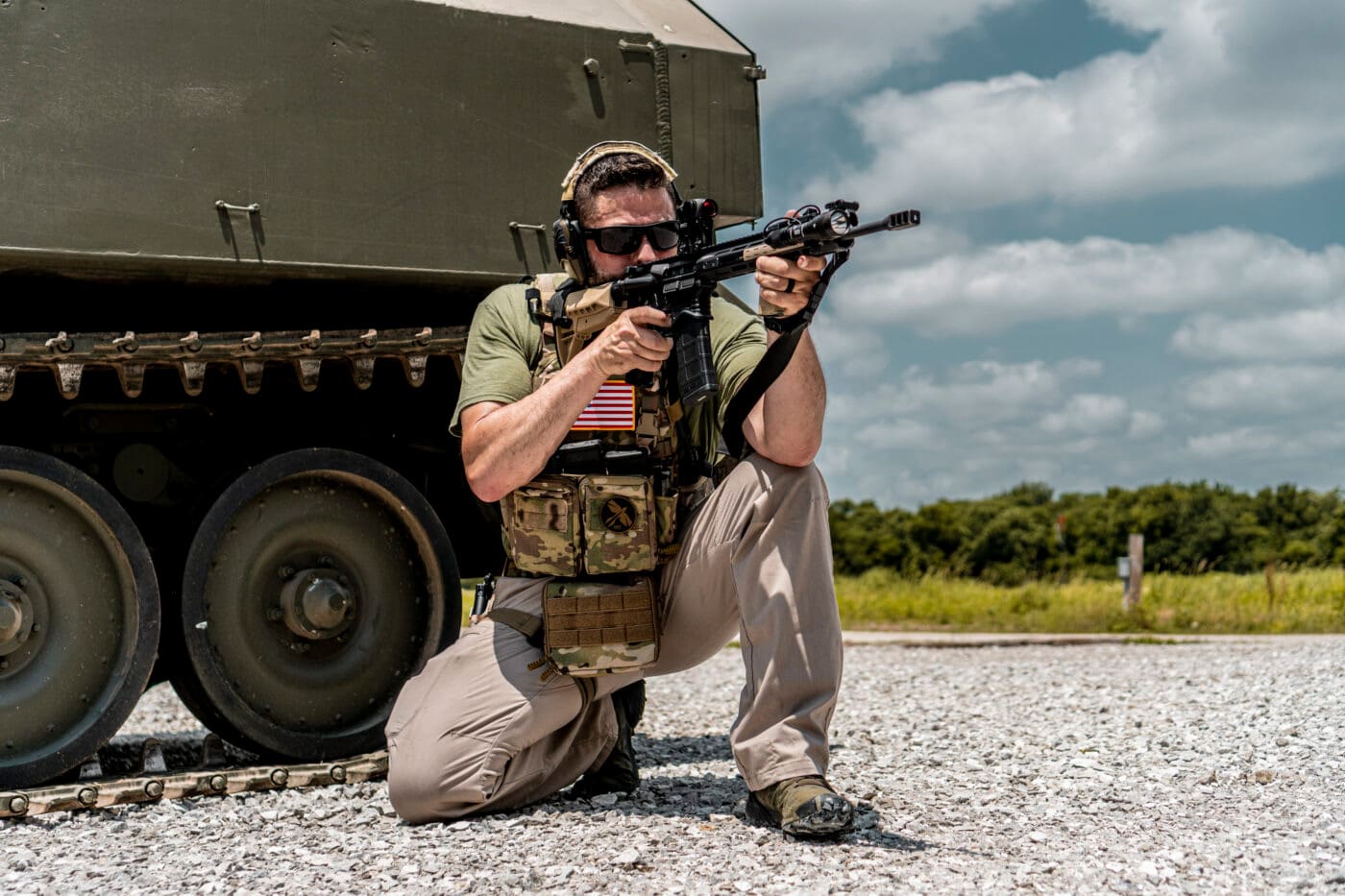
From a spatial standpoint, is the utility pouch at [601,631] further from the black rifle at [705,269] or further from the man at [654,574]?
the black rifle at [705,269]

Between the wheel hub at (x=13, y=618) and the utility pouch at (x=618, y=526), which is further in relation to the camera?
the wheel hub at (x=13, y=618)

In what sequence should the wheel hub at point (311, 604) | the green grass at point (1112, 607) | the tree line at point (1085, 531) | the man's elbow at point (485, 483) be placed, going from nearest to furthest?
the man's elbow at point (485, 483)
the wheel hub at point (311, 604)
the green grass at point (1112, 607)
the tree line at point (1085, 531)

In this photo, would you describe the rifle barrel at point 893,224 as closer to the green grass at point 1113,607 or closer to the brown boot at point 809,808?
the brown boot at point 809,808

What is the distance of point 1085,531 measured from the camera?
46250 millimetres

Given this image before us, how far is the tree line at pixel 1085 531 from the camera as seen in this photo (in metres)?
40.9

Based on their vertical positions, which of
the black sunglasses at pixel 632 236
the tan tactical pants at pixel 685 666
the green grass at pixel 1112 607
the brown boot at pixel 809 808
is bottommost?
the green grass at pixel 1112 607

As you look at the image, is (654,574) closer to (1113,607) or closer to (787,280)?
(787,280)

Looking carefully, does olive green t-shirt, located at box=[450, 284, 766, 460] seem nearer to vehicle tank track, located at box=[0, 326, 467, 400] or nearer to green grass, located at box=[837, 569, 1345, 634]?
vehicle tank track, located at box=[0, 326, 467, 400]

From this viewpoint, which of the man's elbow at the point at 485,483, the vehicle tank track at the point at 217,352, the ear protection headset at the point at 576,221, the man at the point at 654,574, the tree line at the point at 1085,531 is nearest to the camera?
the man at the point at 654,574

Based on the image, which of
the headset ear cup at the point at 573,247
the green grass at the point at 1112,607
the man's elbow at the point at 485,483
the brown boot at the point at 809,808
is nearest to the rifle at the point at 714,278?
the headset ear cup at the point at 573,247

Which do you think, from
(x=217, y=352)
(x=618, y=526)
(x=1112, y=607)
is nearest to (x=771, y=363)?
(x=618, y=526)

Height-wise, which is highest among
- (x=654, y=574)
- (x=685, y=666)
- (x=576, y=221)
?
(x=576, y=221)

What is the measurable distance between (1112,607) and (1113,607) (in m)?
0.11

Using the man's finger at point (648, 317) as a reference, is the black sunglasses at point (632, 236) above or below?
above
